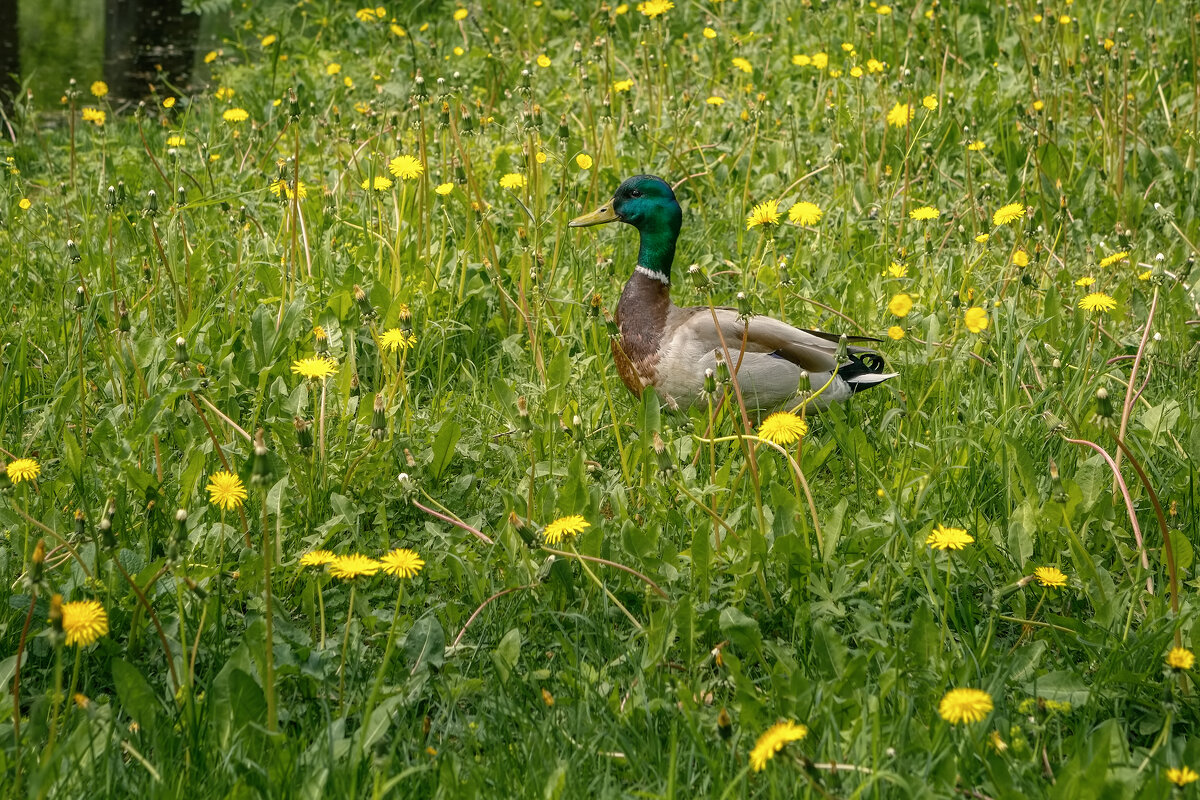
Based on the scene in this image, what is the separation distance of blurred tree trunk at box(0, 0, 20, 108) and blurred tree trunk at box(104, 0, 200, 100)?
1.68 ft

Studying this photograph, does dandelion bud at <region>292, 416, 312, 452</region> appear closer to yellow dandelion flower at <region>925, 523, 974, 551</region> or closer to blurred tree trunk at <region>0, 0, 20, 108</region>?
yellow dandelion flower at <region>925, 523, 974, 551</region>

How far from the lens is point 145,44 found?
829cm

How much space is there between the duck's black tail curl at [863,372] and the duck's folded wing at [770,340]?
0.05 meters

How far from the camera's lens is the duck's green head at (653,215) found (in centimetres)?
365

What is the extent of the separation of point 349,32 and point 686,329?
4736 mm

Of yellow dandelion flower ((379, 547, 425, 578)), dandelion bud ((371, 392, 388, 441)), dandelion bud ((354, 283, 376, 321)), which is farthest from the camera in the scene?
dandelion bud ((354, 283, 376, 321))

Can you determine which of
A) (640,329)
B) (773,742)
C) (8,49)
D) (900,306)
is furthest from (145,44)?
(773,742)

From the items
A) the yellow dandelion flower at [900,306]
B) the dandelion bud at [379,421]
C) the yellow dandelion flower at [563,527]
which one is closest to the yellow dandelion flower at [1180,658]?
the yellow dandelion flower at [563,527]

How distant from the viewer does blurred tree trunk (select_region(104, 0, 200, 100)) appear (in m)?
7.46

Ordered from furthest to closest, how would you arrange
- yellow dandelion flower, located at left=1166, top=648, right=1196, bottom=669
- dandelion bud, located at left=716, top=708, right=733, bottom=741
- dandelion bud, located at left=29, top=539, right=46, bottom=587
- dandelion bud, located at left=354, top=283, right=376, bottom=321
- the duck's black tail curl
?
the duck's black tail curl, dandelion bud, located at left=354, top=283, right=376, bottom=321, yellow dandelion flower, located at left=1166, top=648, right=1196, bottom=669, dandelion bud, located at left=716, top=708, right=733, bottom=741, dandelion bud, located at left=29, top=539, right=46, bottom=587

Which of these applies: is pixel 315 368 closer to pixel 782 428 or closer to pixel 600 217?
pixel 782 428

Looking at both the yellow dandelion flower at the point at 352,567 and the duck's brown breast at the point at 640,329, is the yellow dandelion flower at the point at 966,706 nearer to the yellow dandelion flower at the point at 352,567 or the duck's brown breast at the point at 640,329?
the yellow dandelion flower at the point at 352,567

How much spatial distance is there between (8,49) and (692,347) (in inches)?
247

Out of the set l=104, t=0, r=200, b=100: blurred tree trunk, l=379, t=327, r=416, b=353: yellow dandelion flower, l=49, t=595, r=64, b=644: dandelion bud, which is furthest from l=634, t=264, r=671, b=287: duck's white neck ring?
l=104, t=0, r=200, b=100: blurred tree trunk
